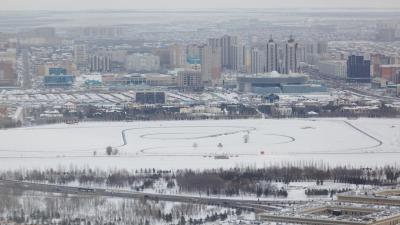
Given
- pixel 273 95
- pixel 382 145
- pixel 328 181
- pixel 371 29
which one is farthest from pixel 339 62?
pixel 328 181

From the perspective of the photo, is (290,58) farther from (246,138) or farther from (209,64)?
(246,138)

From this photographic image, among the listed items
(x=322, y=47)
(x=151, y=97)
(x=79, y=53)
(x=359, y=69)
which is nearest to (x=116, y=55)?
(x=79, y=53)

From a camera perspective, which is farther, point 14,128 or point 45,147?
point 14,128

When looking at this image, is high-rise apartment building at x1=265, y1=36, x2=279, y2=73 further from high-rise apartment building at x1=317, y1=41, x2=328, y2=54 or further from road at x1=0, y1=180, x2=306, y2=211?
road at x1=0, y1=180, x2=306, y2=211

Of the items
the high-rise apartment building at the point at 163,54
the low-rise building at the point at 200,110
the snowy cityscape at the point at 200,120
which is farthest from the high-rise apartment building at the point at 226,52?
the low-rise building at the point at 200,110

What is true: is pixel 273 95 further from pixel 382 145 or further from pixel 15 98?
pixel 382 145

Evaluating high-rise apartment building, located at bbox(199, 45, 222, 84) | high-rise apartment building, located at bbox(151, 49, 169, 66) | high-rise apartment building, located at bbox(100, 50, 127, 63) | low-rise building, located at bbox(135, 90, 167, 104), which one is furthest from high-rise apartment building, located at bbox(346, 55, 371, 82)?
high-rise apartment building, located at bbox(100, 50, 127, 63)
